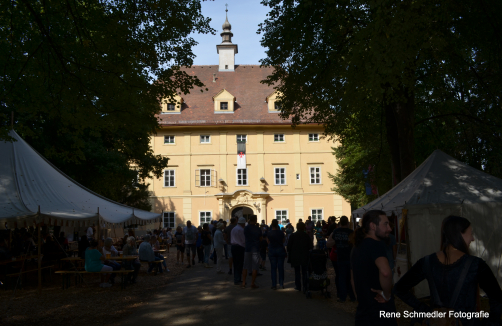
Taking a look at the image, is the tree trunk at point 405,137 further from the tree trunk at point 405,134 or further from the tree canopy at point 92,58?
the tree canopy at point 92,58

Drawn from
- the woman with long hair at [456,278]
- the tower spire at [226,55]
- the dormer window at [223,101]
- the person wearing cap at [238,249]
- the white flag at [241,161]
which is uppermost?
the tower spire at [226,55]

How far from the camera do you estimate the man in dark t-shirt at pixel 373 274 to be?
3.78m

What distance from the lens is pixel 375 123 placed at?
17.4 meters

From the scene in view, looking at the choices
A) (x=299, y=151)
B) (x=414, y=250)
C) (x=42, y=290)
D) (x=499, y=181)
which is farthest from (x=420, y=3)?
(x=299, y=151)

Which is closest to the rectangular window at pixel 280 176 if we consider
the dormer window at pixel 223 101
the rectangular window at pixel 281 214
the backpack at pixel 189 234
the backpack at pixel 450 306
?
the rectangular window at pixel 281 214

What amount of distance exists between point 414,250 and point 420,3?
5.12 m

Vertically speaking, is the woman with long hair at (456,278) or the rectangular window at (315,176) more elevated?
the rectangular window at (315,176)

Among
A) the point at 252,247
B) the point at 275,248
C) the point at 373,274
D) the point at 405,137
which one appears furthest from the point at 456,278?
the point at 405,137

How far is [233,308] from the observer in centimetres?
872

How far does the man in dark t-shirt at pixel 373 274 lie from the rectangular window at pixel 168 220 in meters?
35.4

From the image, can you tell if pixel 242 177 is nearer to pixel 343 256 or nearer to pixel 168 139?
pixel 168 139

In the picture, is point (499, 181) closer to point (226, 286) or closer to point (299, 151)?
point (226, 286)

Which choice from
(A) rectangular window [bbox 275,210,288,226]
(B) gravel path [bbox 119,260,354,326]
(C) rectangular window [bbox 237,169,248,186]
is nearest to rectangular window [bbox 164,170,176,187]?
(C) rectangular window [bbox 237,169,248,186]

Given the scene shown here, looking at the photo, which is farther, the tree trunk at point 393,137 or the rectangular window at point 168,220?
the rectangular window at point 168,220
